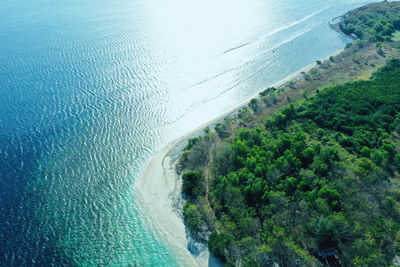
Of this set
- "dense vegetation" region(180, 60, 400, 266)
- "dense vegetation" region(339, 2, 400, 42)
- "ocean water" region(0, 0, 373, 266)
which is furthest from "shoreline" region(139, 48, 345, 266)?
"dense vegetation" region(339, 2, 400, 42)

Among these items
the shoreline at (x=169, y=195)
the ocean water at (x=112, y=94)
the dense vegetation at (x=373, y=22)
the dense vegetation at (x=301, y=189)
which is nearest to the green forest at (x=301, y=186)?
the dense vegetation at (x=301, y=189)

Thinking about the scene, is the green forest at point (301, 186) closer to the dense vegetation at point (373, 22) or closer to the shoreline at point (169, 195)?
the shoreline at point (169, 195)

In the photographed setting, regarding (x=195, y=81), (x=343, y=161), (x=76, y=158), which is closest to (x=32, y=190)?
(x=76, y=158)

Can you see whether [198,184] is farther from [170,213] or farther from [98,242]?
[98,242]

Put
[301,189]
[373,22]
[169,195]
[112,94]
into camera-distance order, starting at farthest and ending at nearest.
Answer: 1. [373,22]
2. [112,94]
3. [169,195]
4. [301,189]

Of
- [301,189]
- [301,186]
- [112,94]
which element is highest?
[112,94]

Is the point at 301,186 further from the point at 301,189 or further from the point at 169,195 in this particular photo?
the point at 169,195

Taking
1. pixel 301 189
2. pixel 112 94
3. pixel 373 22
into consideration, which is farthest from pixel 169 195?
pixel 373 22
